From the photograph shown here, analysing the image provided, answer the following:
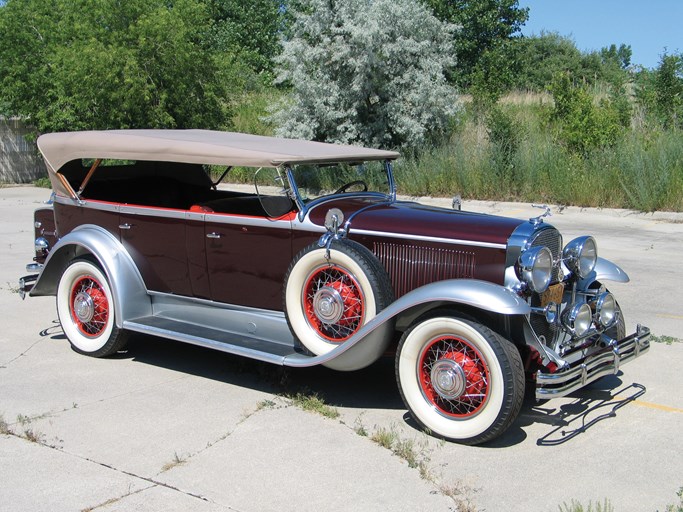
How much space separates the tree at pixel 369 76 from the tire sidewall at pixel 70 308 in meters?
12.4

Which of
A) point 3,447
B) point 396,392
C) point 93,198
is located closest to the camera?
point 3,447

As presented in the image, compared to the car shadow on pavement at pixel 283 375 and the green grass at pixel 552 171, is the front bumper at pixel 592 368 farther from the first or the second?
the green grass at pixel 552 171

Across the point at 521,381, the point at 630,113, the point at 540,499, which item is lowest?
the point at 540,499

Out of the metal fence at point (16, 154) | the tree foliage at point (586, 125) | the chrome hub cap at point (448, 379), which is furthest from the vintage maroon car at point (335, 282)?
the metal fence at point (16, 154)

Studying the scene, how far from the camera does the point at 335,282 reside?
4945mm

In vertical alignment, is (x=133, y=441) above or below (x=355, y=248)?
below

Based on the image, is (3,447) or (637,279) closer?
(3,447)

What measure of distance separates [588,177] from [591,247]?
34.2 feet

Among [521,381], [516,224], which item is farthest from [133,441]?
[516,224]

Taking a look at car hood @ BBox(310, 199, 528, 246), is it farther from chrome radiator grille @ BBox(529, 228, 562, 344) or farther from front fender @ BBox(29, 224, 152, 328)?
front fender @ BBox(29, 224, 152, 328)

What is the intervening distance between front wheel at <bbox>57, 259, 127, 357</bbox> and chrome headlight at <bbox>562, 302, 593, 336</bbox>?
127 inches

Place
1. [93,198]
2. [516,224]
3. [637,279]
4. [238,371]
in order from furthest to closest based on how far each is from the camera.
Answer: [637,279], [93,198], [238,371], [516,224]

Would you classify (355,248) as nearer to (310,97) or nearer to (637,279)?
(637,279)

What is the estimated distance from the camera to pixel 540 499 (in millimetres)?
3770
